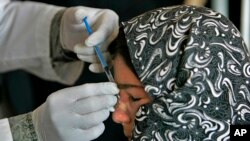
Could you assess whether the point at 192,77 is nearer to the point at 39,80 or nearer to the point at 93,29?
the point at 93,29

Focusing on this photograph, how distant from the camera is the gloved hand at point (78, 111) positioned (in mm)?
1133

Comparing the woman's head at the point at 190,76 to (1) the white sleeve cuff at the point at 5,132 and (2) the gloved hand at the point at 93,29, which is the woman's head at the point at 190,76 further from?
(1) the white sleeve cuff at the point at 5,132

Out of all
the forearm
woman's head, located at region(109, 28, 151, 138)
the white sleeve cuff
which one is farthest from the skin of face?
the forearm

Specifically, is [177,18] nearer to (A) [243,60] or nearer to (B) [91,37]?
(A) [243,60]

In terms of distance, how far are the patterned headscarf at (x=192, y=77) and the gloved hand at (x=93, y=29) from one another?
0.26 m

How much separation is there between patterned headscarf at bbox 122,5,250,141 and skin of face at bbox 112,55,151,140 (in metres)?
0.06

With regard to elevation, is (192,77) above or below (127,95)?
above

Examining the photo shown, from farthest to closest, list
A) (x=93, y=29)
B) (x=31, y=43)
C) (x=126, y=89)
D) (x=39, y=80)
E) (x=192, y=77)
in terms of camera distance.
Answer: (x=39, y=80)
(x=31, y=43)
(x=93, y=29)
(x=126, y=89)
(x=192, y=77)

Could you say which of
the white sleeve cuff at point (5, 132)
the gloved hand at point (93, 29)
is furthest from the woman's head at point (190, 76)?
the white sleeve cuff at point (5, 132)

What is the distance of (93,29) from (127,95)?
13.5 inches

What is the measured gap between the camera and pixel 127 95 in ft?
3.76

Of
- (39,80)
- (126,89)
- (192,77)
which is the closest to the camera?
(192,77)

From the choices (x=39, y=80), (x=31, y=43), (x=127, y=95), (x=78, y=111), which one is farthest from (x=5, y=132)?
(x=39, y=80)

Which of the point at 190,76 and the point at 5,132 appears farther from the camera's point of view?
the point at 5,132
